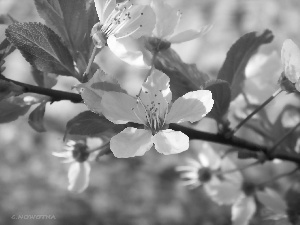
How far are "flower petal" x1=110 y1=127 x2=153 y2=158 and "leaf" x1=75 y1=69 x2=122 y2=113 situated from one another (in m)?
0.04

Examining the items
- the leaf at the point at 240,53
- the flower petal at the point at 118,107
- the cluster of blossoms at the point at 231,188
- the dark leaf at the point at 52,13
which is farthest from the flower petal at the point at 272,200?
the dark leaf at the point at 52,13

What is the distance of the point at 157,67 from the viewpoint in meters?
0.69

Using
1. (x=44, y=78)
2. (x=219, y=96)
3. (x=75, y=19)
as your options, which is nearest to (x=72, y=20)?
(x=75, y=19)

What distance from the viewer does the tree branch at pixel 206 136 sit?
2.08 ft

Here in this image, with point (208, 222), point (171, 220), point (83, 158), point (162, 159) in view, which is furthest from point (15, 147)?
point (83, 158)

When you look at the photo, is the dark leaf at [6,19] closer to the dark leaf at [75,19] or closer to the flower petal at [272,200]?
the dark leaf at [75,19]

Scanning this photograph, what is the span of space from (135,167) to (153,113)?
5.66 ft

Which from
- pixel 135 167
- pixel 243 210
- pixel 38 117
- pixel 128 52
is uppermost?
pixel 128 52

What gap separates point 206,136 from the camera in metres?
0.70

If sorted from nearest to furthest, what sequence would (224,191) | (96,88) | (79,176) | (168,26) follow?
(96,88)
(168,26)
(79,176)
(224,191)

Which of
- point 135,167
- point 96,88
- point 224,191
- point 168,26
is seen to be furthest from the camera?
point 135,167

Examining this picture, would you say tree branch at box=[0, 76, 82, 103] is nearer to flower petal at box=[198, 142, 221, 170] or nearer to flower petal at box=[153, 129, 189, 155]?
flower petal at box=[153, 129, 189, 155]

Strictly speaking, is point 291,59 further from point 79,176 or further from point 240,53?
point 79,176

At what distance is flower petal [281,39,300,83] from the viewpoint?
0.61 metres
